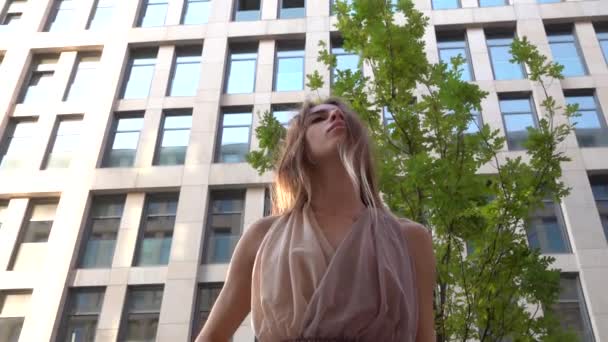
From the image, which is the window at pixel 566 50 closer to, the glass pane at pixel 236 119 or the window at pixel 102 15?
the glass pane at pixel 236 119

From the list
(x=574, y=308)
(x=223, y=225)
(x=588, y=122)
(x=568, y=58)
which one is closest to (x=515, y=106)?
(x=588, y=122)

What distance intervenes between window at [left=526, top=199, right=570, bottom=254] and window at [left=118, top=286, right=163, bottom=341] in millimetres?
11113

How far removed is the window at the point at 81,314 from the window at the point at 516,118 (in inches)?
548

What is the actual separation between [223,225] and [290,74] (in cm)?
656

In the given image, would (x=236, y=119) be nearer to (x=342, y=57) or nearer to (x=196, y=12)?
(x=342, y=57)

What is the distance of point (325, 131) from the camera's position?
260 cm

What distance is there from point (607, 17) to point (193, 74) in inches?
609

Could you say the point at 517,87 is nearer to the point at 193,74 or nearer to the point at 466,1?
the point at 466,1

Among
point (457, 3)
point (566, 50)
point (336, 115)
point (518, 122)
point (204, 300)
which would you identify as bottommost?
point (336, 115)

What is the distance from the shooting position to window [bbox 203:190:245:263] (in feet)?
57.1

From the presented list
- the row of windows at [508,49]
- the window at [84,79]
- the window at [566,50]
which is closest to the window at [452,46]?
the row of windows at [508,49]

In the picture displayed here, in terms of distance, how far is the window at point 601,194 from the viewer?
55.6ft

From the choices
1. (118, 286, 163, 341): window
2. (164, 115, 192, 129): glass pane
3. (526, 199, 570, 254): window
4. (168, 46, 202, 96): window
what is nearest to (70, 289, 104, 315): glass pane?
(118, 286, 163, 341): window

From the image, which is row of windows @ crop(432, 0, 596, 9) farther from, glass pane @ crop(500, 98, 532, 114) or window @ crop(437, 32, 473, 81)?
glass pane @ crop(500, 98, 532, 114)
